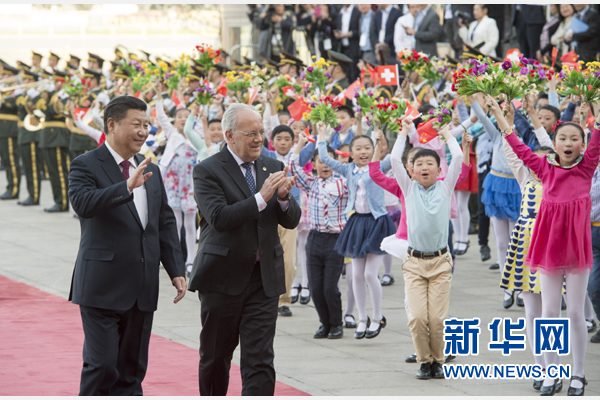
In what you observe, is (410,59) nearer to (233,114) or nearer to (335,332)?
(335,332)

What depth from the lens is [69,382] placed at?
6.58m

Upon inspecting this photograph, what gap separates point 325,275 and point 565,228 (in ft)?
8.32

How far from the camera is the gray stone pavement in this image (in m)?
6.56

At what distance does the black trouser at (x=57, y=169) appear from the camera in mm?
17312

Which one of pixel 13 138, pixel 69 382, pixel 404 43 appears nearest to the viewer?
pixel 69 382

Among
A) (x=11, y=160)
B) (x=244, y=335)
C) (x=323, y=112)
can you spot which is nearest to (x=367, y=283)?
(x=323, y=112)

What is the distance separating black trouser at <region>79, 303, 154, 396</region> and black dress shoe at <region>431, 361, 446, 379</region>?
2403 mm

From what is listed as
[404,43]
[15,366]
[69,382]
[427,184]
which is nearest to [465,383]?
[427,184]

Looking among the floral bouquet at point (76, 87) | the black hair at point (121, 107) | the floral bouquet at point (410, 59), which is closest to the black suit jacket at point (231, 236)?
the black hair at point (121, 107)

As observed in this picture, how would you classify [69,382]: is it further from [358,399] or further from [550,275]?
[550,275]

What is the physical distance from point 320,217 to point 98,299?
3519mm

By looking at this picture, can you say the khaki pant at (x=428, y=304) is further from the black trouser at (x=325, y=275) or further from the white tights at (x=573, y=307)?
the black trouser at (x=325, y=275)

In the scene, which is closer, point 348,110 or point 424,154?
point 424,154

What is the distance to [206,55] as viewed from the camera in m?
12.4
